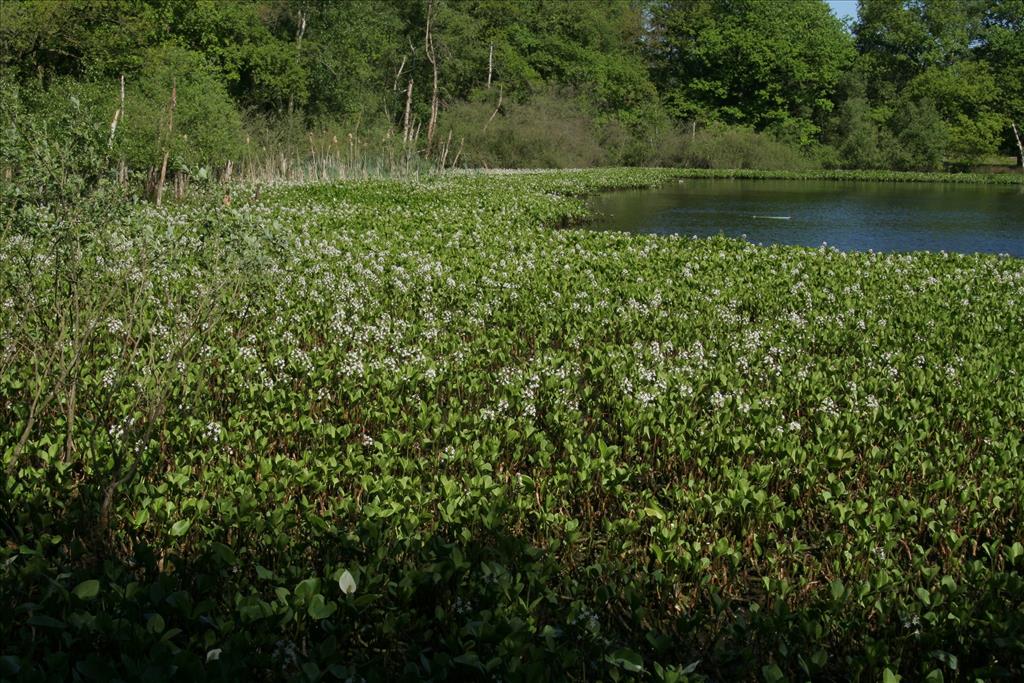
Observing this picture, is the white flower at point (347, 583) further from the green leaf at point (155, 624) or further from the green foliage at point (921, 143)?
the green foliage at point (921, 143)

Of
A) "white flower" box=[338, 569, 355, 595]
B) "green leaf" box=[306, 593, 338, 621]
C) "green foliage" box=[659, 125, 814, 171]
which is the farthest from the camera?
"green foliage" box=[659, 125, 814, 171]

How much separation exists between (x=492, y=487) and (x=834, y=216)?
2385 centimetres

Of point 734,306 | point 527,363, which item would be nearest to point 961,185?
point 734,306

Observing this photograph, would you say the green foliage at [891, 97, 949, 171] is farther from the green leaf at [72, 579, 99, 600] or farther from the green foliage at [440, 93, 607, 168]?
the green leaf at [72, 579, 99, 600]

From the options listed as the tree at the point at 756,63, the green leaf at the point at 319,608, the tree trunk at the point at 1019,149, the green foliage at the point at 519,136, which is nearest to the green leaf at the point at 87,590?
the green leaf at the point at 319,608

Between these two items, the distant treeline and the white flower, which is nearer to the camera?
the white flower

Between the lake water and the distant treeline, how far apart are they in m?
8.30

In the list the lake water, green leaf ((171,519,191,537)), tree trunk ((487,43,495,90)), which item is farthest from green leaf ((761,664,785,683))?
tree trunk ((487,43,495,90))

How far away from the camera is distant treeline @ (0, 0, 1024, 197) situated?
2273cm

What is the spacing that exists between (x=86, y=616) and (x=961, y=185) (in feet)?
167

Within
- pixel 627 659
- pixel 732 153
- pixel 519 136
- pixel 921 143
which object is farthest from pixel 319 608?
pixel 921 143

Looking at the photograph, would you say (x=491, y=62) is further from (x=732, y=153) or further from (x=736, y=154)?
(x=736, y=154)

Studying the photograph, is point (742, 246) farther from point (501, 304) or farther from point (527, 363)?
point (527, 363)

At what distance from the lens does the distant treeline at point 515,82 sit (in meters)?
22.7
